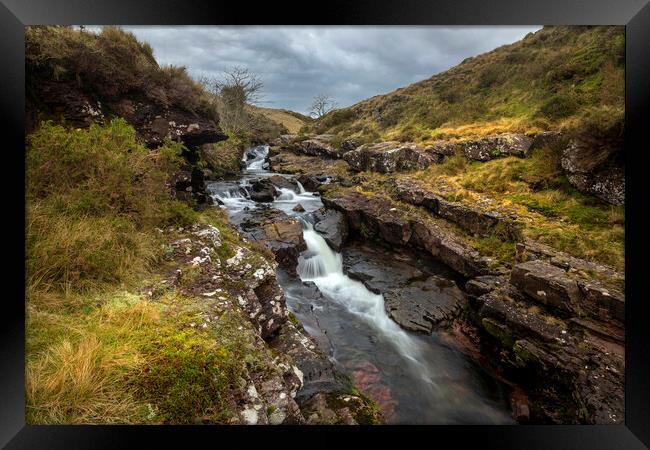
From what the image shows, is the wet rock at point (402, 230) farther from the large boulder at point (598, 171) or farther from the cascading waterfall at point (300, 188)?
the cascading waterfall at point (300, 188)

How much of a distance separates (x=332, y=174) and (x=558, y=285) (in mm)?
12335

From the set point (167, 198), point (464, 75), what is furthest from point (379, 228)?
point (464, 75)

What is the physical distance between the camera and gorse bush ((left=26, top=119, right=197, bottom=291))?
2.62 metres

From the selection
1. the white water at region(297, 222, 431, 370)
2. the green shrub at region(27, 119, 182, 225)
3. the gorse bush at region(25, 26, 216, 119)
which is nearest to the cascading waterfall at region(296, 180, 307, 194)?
the white water at region(297, 222, 431, 370)

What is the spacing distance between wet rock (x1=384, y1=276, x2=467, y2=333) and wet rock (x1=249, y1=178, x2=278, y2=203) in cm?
727

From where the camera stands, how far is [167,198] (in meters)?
4.14

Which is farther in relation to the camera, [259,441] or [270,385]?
[270,385]

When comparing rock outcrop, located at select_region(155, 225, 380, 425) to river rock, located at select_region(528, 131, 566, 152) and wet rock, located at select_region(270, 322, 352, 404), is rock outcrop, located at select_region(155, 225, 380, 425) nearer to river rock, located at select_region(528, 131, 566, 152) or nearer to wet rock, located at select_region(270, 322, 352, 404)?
wet rock, located at select_region(270, 322, 352, 404)

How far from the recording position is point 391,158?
501 inches

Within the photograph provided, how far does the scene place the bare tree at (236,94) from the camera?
46.9 ft

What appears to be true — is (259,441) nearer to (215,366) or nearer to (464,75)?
(215,366)

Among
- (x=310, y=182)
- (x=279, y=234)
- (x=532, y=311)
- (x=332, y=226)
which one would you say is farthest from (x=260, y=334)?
(x=310, y=182)
